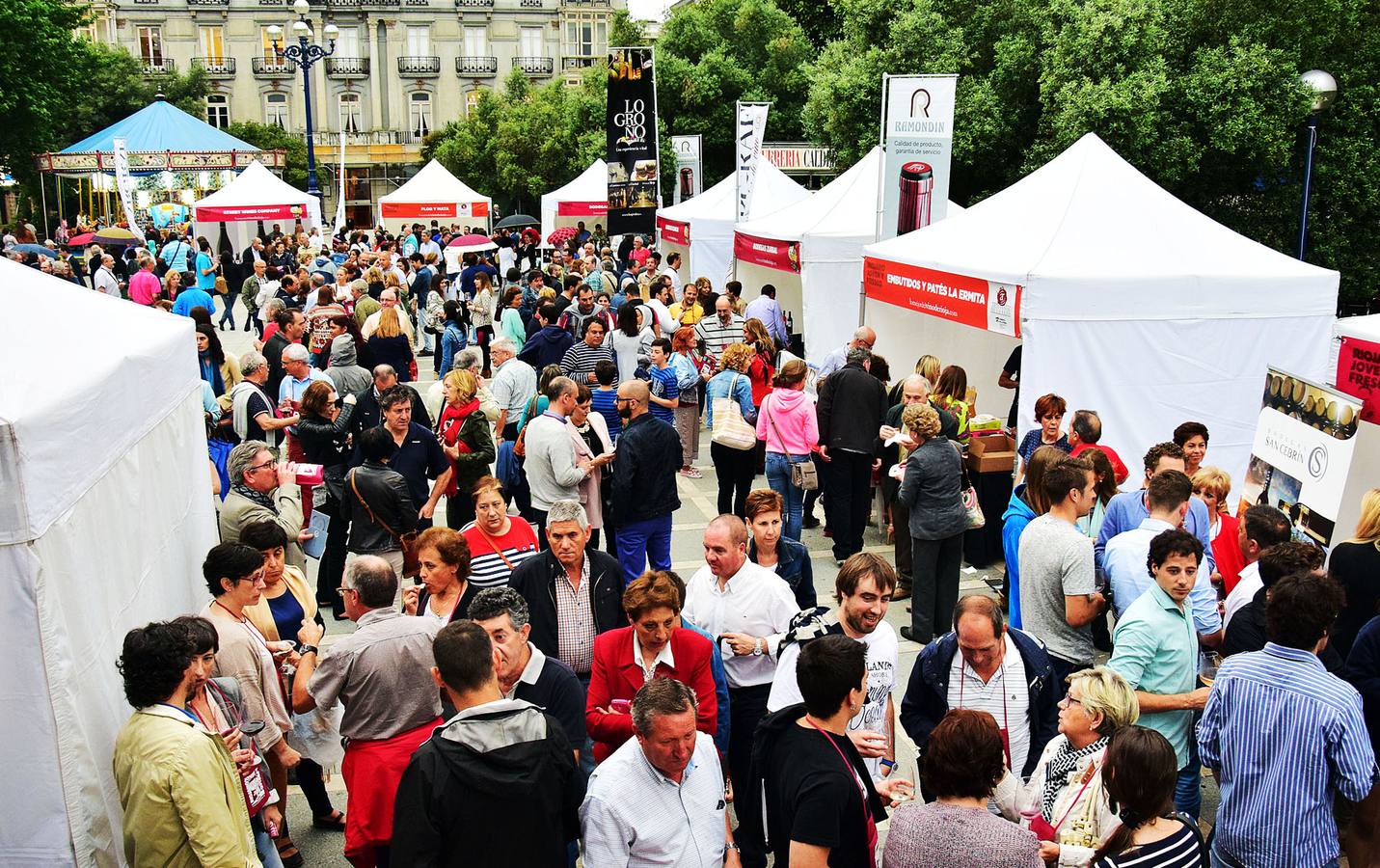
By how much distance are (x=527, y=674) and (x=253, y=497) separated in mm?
2703

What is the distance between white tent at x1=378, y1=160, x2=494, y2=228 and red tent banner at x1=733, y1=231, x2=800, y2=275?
15.7 m

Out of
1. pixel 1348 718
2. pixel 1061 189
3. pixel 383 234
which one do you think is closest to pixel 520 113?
pixel 383 234

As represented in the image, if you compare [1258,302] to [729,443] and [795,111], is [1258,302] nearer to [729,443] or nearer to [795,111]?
[729,443]

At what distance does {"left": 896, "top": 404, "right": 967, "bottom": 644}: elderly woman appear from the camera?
709 cm

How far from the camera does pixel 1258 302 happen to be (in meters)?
9.46

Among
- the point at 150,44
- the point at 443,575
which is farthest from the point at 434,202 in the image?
the point at 150,44

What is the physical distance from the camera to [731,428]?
29.2 ft

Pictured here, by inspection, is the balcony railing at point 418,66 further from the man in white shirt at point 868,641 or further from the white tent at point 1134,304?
the man in white shirt at point 868,641

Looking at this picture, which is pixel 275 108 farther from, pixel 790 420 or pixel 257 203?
pixel 790 420

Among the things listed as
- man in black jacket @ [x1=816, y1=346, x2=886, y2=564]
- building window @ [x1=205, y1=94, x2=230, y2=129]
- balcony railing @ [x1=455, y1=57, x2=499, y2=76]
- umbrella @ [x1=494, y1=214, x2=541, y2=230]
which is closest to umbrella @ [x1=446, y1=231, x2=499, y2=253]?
umbrella @ [x1=494, y1=214, x2=541, y2=230]

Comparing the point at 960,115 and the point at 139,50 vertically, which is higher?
the point at 139,50

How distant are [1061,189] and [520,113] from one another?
36.7 metres

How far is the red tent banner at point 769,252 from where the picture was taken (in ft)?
47.5

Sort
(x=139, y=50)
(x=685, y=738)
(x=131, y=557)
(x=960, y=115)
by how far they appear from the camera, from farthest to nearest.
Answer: (x=139, y=50) < (x=960, y=115) < (x=131, y=557) < (x=685, y=738)
